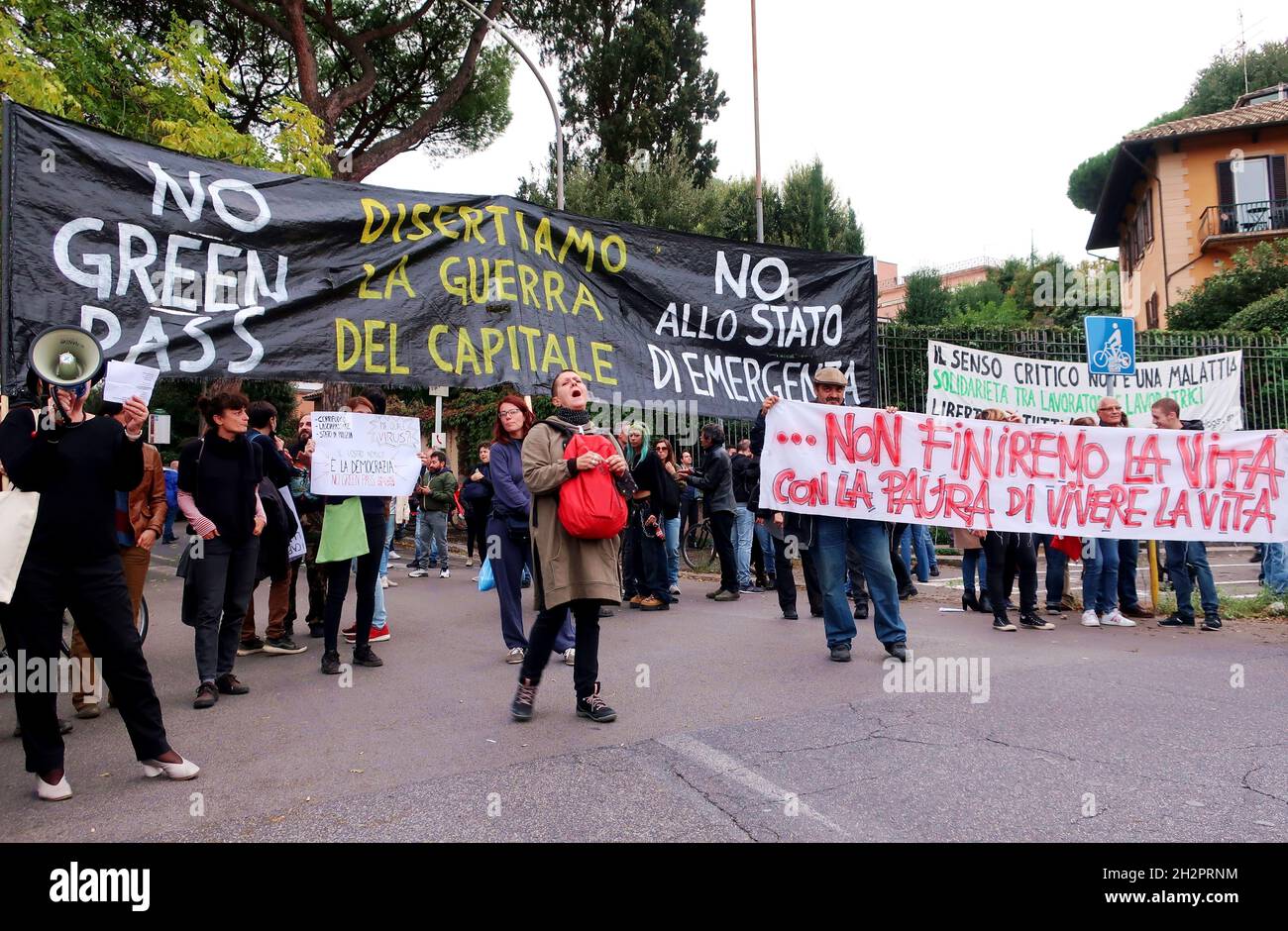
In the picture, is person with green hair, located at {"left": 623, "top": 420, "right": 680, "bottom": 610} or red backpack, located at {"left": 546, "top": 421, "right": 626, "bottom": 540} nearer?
red backpack, located at {"left": 546, "top": 421, "right": 626, "bottom": 540}

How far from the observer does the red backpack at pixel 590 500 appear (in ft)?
15.6

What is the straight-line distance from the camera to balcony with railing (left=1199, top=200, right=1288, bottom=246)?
27406mm

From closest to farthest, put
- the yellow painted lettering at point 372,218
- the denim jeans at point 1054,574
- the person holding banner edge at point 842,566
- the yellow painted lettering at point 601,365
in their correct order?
the yellow painted lettering at point 372,218, the yellow painted lettering at point 601,365, the person holding banner edge at point 842,566, the denim jeans at point 1054,574

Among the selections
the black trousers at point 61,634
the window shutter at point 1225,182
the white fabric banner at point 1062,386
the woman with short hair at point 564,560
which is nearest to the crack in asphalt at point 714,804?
the woman with short hair at point 564,560

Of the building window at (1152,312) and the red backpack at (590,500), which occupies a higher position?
the building window at (1152,312)

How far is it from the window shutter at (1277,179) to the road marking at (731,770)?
3073 centimetres

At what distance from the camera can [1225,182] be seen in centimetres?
2819

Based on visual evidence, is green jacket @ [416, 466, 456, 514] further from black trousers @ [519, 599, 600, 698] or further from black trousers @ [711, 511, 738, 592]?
black trousers @ [519, 599, 600, 698]

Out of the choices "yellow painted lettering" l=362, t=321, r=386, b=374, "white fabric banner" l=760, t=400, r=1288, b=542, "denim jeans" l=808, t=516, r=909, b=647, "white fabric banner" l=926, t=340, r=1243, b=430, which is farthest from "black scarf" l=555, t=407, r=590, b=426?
"white fabric banner" l=926, t=340, r=1243, b=430

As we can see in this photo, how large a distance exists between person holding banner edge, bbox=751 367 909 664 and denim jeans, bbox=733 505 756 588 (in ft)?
12.7

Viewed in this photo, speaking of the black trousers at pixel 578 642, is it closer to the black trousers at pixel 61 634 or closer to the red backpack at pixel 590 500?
the red backpack at pixel 590 500

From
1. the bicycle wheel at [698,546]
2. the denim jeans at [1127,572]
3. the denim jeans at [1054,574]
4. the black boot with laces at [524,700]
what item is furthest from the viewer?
the bicycle wheel at [698,546]

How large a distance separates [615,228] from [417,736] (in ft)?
10.7
